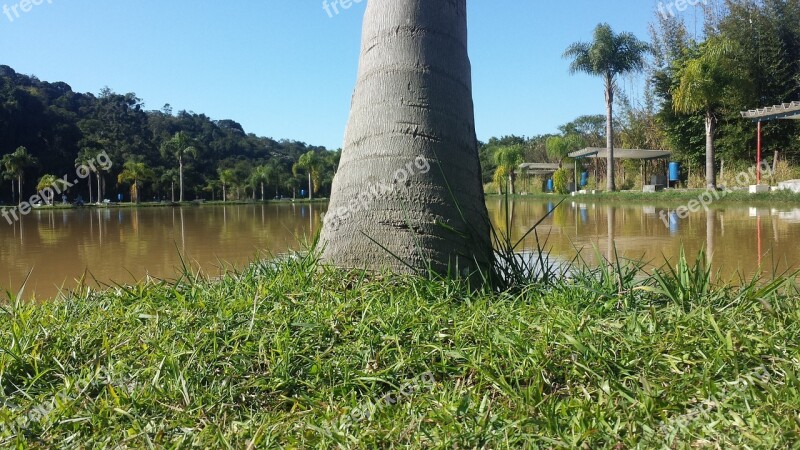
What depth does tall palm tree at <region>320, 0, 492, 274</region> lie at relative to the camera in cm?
232

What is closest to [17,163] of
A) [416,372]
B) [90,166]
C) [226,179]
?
[90,166]

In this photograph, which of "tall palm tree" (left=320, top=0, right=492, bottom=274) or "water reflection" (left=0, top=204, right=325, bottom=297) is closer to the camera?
"tall palm tree" (left=320, top=0, right=492, bottom=274)

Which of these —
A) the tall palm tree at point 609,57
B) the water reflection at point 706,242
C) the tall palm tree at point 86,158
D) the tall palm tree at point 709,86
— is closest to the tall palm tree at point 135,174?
the tall palm tree at point 86,158

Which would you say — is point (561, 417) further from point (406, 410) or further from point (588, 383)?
point (406, 410)

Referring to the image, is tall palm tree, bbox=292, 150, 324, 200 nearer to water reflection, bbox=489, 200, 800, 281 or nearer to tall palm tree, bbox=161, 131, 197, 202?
tall palm tree, bbox=161, 131, 197, 202

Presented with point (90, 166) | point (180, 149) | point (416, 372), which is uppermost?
point (180, 149)

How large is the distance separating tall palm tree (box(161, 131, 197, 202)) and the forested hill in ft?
2.58

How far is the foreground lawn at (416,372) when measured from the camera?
1287 millimetres

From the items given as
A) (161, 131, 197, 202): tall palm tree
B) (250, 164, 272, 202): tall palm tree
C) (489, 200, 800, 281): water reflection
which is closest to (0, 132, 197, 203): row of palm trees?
(161, 131, 197, 202): tall palm tree

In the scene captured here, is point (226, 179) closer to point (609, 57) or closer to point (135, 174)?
point (135, 174)

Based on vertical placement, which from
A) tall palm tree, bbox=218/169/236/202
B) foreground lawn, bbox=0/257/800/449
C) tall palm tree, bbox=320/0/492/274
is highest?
tall palm tree, bbox=218/169/236/202

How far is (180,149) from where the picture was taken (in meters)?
57.9

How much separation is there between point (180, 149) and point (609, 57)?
45.4 m

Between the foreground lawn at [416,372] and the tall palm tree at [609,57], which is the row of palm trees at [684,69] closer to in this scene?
the tall palm tree at [609,57]
